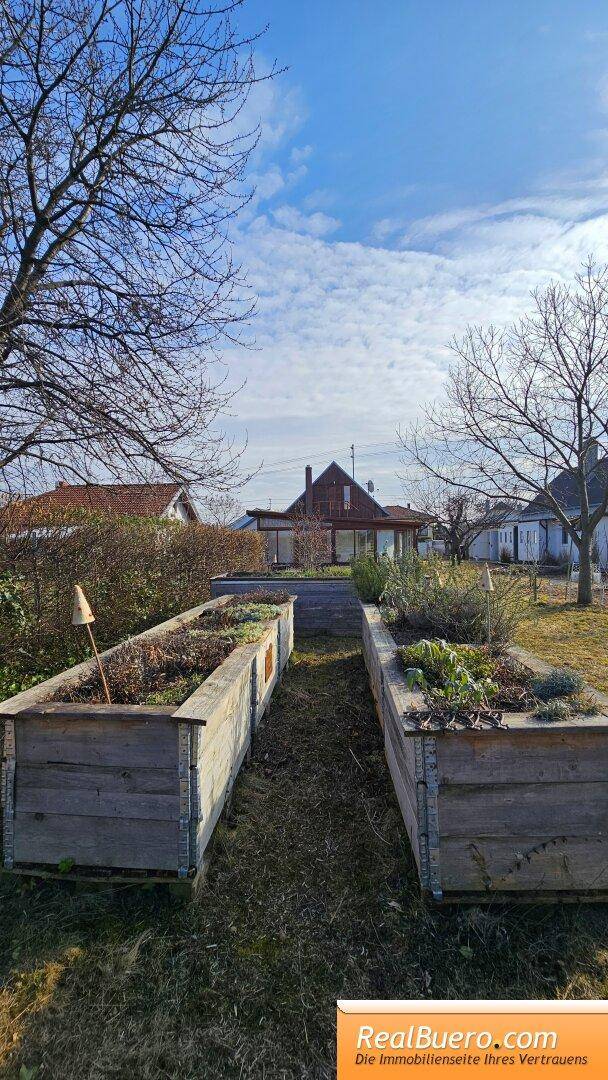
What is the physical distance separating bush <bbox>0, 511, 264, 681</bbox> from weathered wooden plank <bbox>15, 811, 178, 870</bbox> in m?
1.75

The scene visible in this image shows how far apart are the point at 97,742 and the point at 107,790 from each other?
0.20 meters

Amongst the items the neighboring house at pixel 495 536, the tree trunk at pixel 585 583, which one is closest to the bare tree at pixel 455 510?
the neighboring house at pixel 495 536

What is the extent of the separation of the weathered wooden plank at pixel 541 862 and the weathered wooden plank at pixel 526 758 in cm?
23

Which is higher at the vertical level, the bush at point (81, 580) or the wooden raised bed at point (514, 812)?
the bush at point (81, 580)

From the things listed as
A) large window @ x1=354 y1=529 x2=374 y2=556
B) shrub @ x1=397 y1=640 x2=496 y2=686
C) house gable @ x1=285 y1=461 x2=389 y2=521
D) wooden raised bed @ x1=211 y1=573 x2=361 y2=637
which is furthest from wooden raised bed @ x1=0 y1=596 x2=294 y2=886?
house gable @ x1=285 y1=461 x2=389 y2=521

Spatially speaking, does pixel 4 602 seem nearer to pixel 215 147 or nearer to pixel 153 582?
pixel 153 582

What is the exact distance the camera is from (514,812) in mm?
1932

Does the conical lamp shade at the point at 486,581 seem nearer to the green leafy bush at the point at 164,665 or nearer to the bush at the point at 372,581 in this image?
the green leafy bush at the point at 164,665

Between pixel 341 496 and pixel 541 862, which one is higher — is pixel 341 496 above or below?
above

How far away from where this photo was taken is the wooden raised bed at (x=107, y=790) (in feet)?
6.64

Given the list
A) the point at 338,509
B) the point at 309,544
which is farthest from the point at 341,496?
the point at 309,544

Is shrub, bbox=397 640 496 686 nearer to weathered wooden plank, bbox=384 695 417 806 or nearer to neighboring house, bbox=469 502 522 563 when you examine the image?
weathered wooden plank, bbox=384 695 417 806

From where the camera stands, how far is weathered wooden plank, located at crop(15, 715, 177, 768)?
2.04 meters

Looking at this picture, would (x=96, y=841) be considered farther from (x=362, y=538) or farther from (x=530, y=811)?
(x=362, y=538)
